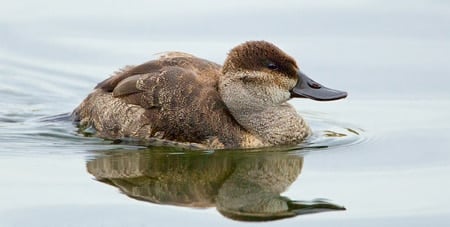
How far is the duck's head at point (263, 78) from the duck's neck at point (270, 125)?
111 mm

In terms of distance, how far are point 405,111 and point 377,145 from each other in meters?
1.24

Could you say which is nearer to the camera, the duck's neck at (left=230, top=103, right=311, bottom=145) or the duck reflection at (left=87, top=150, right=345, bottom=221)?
the duck reflection at (left=87, top=150, right=345, bottom=221)

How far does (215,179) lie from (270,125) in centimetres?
122

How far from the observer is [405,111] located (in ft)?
39.1

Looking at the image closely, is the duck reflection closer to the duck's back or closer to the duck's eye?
the duck's back

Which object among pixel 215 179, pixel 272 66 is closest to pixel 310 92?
pixel 272 66

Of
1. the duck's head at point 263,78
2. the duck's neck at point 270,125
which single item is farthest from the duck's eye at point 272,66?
the duck's neck at point 270,125

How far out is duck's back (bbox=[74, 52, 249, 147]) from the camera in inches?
417

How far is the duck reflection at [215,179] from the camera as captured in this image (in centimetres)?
890

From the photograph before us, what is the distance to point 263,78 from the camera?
10.6 meters

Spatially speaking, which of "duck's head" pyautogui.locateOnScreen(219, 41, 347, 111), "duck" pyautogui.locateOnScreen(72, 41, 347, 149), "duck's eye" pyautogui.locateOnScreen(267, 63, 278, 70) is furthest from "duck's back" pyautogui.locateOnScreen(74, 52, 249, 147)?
"duck's eye" pyautogui.locateOnScreen(267, 63, 278, 70)

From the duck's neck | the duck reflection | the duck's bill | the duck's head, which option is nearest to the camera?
the duck reflection

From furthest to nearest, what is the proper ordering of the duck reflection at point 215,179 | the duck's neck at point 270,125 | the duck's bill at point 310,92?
the duck's neck at point 270,125, the duck's bill at point 310,92, the duck reflection at point 215,179

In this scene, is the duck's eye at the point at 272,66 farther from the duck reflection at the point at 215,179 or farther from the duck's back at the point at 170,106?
the duck reflection at the point at 215,179
